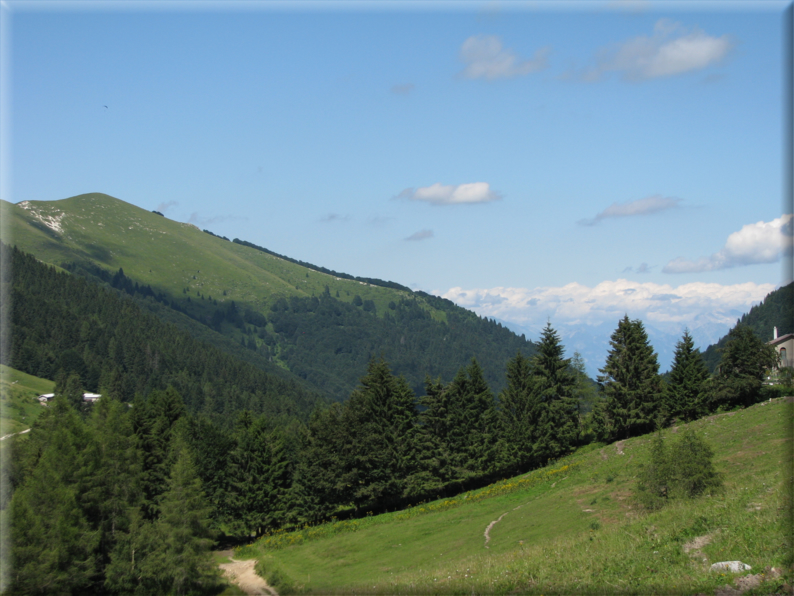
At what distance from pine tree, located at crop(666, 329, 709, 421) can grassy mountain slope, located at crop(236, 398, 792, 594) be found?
835 cm

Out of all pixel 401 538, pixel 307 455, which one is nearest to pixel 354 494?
pixel 307 455

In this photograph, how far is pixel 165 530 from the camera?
45.0 metres

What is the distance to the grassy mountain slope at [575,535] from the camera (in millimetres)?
18531

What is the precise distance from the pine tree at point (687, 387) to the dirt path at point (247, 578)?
151 feet

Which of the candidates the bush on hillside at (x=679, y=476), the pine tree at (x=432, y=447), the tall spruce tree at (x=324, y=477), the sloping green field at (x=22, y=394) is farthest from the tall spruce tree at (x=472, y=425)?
the sloping green field at (x=22, y=394)

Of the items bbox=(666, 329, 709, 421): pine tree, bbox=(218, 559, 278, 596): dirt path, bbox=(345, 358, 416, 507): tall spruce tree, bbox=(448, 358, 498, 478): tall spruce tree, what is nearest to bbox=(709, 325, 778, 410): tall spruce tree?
bbox=(666, 329, 709, 421): pine tree

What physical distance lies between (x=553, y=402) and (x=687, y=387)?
575 inches

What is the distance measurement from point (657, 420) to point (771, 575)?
2093 inches

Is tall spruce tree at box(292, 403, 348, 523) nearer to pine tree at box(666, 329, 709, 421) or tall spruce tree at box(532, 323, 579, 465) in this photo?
tall spruce tree at box(532, 323, 579, 465)

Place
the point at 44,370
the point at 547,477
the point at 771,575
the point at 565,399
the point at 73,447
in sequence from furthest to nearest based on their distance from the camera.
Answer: the point at 44,370 → the point at 565,399 → the point at 547,477 → the point at 73,447 → the point at 771,575

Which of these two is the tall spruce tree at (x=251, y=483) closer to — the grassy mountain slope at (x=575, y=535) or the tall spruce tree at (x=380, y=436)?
the grassy mountain slope at (x=575, y=535)

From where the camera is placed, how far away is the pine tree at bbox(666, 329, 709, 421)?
64.5 metres

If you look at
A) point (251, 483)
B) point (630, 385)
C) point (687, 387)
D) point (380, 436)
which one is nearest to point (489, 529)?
point (380, 436)

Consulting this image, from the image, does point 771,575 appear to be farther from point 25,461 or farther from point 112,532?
point 25,461
